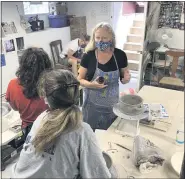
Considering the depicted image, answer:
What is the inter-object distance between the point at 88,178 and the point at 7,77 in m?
2.13

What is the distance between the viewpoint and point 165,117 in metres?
1.28

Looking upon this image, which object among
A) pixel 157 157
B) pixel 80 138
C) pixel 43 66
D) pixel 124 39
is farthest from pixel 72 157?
pixel 124 39

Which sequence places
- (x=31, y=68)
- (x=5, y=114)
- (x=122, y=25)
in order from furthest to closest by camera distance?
(x=122, y=25)
(x=5, y=114)
(x=31, y=68)

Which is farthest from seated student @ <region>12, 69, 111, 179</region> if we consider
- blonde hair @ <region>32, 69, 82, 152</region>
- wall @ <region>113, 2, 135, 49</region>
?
wall @ <region>113, 2, 135, 49</region>

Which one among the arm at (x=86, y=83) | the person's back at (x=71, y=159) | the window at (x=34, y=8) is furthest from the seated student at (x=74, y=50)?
the person's back at (x=71, y=159)

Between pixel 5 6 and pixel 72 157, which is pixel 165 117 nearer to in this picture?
pixel 72 157

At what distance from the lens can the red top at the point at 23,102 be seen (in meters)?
1.24

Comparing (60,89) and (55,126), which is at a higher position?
(60,89)

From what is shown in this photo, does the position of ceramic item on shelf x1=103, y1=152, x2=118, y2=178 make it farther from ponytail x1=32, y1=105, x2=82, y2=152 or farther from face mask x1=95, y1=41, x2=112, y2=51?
face mask x1=95, y1=41, x2=112, y2=51

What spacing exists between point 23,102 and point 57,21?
2116 millimetres

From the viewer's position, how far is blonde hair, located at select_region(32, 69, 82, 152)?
0.71 m

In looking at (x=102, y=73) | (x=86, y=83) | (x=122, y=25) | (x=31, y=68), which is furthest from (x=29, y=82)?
(x=122, y=25)

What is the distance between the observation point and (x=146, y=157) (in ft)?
2.96

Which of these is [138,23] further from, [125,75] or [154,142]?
[154,142]
